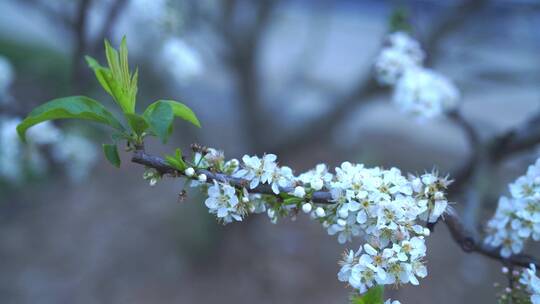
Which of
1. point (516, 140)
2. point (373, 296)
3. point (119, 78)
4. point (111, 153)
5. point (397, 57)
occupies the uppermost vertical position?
point (397, 57)

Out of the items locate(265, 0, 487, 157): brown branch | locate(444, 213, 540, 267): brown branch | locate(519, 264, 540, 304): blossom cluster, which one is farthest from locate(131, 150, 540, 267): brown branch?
locate(265, 0, 487, 157): brown branch

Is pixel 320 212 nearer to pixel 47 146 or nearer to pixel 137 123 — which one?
pixel 137 123

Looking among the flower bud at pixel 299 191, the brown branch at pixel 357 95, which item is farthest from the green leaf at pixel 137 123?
the brown branch at pixel 357 95

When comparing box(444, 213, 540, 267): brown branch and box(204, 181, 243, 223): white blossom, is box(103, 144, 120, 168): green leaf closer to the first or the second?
box(204, 181, 243, 223): white blossom

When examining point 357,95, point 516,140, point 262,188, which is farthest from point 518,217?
point 357,95

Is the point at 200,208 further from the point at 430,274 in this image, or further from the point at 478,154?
the point at 478,154

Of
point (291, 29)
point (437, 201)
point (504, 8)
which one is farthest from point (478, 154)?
point (291, 29)
